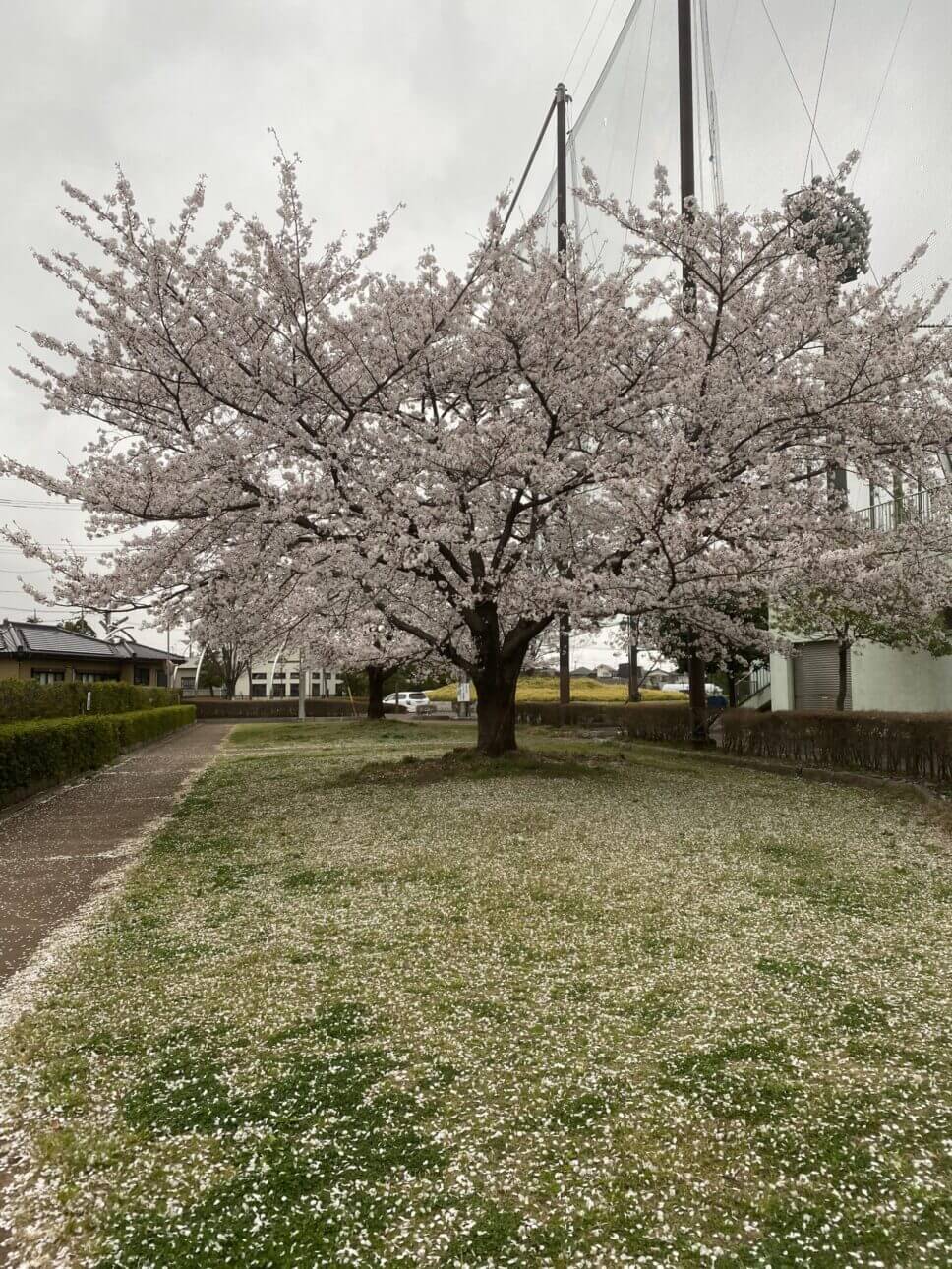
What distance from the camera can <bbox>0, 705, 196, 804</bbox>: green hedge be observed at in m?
11.2

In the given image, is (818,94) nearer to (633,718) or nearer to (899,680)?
(899,680)

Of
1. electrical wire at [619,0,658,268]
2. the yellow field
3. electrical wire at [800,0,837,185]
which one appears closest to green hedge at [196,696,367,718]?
the yellow field

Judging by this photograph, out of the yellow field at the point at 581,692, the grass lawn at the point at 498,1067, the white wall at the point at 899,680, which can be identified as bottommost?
the grass lawn at the point at 498,1067

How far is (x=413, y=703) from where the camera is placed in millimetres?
48312

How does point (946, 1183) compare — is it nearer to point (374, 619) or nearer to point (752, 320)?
point (752, 320)

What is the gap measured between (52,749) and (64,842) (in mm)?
4775

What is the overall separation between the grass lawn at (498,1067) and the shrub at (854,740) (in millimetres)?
4875

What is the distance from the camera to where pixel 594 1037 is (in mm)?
3738

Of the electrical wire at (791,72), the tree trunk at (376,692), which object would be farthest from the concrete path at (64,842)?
the tree trunk at (376,692)

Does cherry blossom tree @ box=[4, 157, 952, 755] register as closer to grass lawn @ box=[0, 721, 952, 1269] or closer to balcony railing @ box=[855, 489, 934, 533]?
balcony railing @ box=[855, 489, 934, 533]

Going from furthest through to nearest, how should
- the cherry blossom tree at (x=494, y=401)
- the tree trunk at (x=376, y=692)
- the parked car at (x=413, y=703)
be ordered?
the parked car at (x=413, y=703) → the tree trunk at (x=376, y=692) → the cherry blossom tree at (x=494, y=401)

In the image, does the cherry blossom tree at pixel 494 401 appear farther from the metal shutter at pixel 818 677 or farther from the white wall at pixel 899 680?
the metal shutter at pixel 818 677

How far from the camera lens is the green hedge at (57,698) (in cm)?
1505

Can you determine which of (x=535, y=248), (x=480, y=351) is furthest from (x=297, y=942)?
(x=535, y=248)
